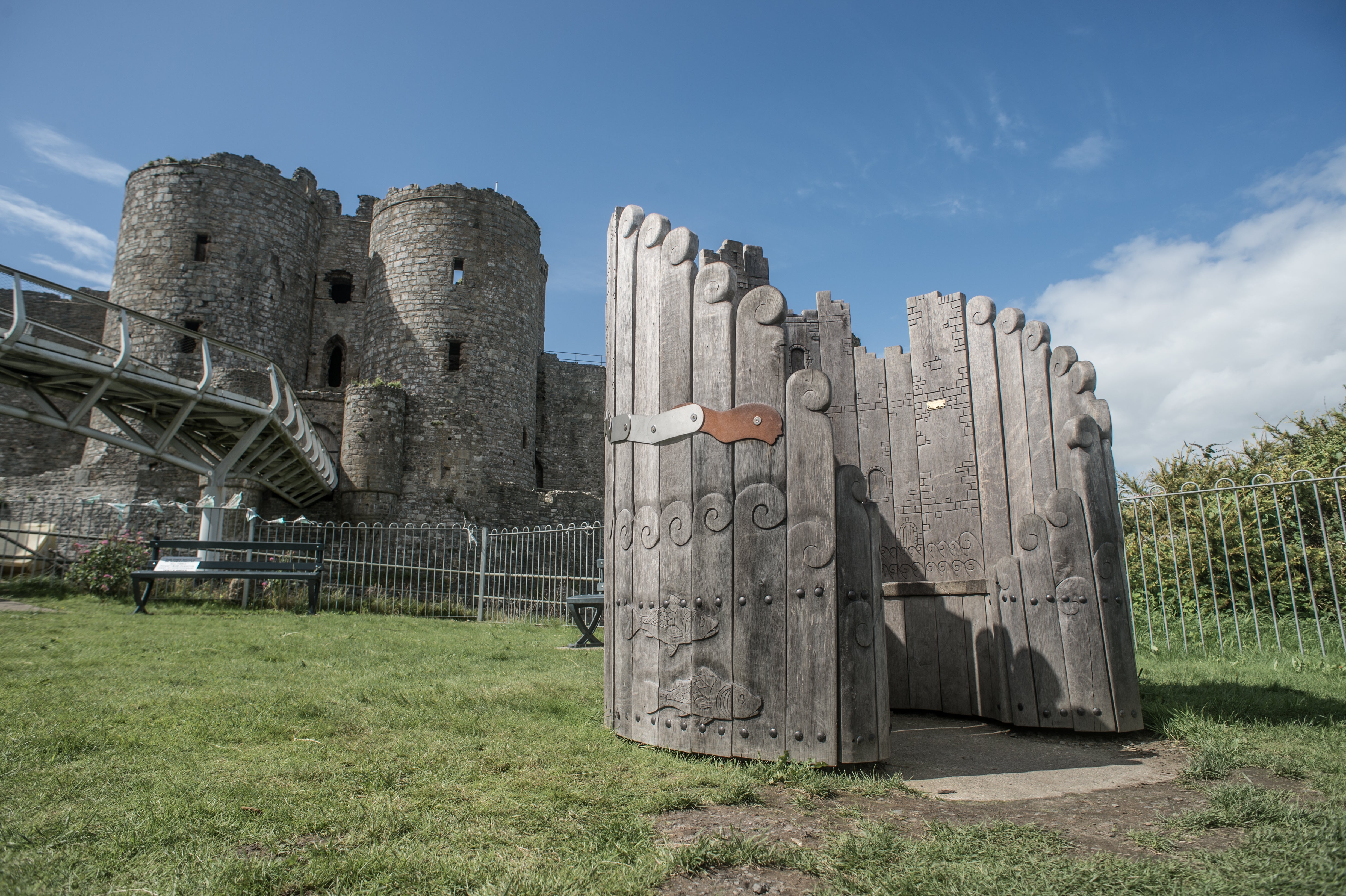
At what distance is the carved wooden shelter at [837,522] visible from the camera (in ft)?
10.2

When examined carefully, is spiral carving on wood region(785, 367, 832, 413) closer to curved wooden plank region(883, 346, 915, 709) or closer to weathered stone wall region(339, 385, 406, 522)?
curved wooden plank region(883, 346, 915, 709)

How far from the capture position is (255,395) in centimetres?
1825

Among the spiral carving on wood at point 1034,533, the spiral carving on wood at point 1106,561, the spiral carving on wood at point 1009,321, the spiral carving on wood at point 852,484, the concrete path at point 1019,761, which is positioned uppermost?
the spiral carving on wood at point 1009,321

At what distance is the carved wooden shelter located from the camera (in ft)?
10.2

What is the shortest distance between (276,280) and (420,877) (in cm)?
2298

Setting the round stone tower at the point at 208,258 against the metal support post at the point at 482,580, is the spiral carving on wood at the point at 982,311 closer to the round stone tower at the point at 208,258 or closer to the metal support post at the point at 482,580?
the metal support post at the point at 482,580

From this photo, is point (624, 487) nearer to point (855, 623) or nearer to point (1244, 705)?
point (855, 623)

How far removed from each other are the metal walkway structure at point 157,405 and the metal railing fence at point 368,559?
1.18 m

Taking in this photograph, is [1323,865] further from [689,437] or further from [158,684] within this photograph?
[158,684]

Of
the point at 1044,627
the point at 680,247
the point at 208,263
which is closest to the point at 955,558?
the point at 1044,627

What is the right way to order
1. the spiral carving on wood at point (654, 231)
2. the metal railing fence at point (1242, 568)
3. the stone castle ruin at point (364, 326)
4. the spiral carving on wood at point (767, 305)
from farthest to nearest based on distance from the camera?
the stone castle ruin at point (364, 326) < the metal railing fence at point (1242, 568) < the spiral carving on wood at point (654, 231) < the spiral carving on wood at point (767, 305)

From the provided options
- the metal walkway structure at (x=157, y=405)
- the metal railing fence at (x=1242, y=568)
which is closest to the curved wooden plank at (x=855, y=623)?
the metal railing fence at (x=1242, y=568)

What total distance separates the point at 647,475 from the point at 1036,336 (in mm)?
2503

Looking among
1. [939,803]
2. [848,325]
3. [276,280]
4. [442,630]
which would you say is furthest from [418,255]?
[939,803]
